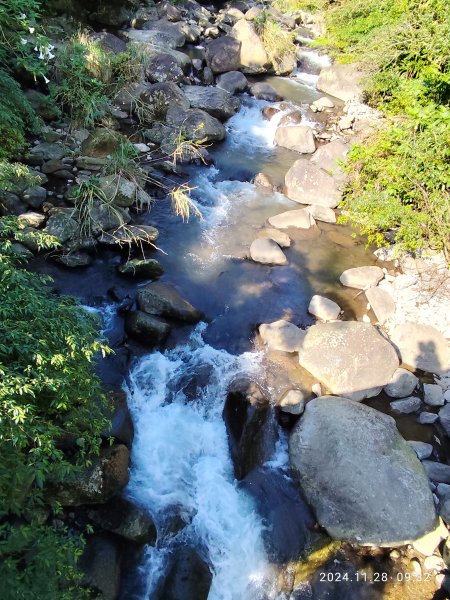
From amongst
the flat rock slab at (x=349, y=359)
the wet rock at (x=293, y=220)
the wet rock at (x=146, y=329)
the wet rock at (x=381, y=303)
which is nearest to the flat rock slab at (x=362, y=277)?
the wet rock at (x=381, y=303)

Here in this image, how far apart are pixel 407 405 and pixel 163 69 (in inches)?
398

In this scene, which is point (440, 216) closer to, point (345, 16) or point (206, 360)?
point (206, 360)

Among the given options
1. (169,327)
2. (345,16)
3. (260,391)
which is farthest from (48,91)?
(345,16)

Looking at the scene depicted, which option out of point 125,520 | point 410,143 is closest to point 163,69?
point 410,143

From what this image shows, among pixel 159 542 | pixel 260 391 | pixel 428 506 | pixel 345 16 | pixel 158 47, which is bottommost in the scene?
pixel 159 542

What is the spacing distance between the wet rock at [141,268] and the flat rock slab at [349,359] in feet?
8.60

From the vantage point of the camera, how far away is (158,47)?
11984 mm

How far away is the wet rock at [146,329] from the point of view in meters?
5.88

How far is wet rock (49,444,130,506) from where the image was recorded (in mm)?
4027

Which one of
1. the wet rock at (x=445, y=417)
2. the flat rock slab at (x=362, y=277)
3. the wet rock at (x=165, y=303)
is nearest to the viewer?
the wet rock at (x=445, y=417)

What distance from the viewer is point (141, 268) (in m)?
6.79

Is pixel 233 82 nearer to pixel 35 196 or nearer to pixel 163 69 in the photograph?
pixel 163 69

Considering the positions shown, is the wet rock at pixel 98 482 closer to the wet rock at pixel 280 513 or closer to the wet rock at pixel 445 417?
the wet rock at pixel 280 513

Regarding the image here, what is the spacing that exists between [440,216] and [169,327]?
4.69 meters
